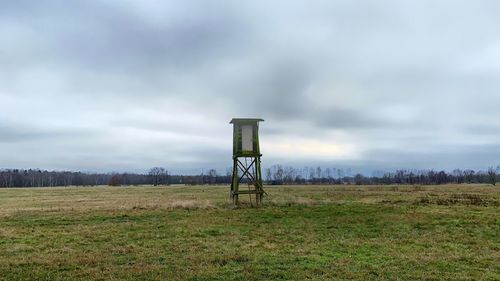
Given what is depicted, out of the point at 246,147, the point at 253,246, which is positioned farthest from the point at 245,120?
the point at 253,246

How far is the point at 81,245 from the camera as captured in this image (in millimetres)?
13969

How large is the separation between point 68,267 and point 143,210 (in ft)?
51.0

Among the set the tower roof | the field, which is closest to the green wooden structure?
the tower roof

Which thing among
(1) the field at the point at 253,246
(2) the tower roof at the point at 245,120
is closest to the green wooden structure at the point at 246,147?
(2) the tower roof at the point at 245,120

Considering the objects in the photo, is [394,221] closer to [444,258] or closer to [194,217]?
[444,258]

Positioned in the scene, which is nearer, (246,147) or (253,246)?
(253,246)

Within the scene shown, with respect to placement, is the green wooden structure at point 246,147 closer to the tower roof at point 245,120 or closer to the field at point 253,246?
the tower roof at point 245,120

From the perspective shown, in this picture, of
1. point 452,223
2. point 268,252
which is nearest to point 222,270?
point 268,252

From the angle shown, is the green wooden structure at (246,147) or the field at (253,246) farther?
the green wooden structure at (246,147)

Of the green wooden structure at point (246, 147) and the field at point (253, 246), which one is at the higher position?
the green wooden structure at point (246, 147)

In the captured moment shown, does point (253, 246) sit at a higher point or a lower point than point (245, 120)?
lower

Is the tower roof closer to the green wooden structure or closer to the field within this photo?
the green wooden structure

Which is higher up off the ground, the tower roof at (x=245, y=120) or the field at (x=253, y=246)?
the tower roof at (x=245, y=120)

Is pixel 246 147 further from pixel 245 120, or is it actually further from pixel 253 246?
pixel 253 246
